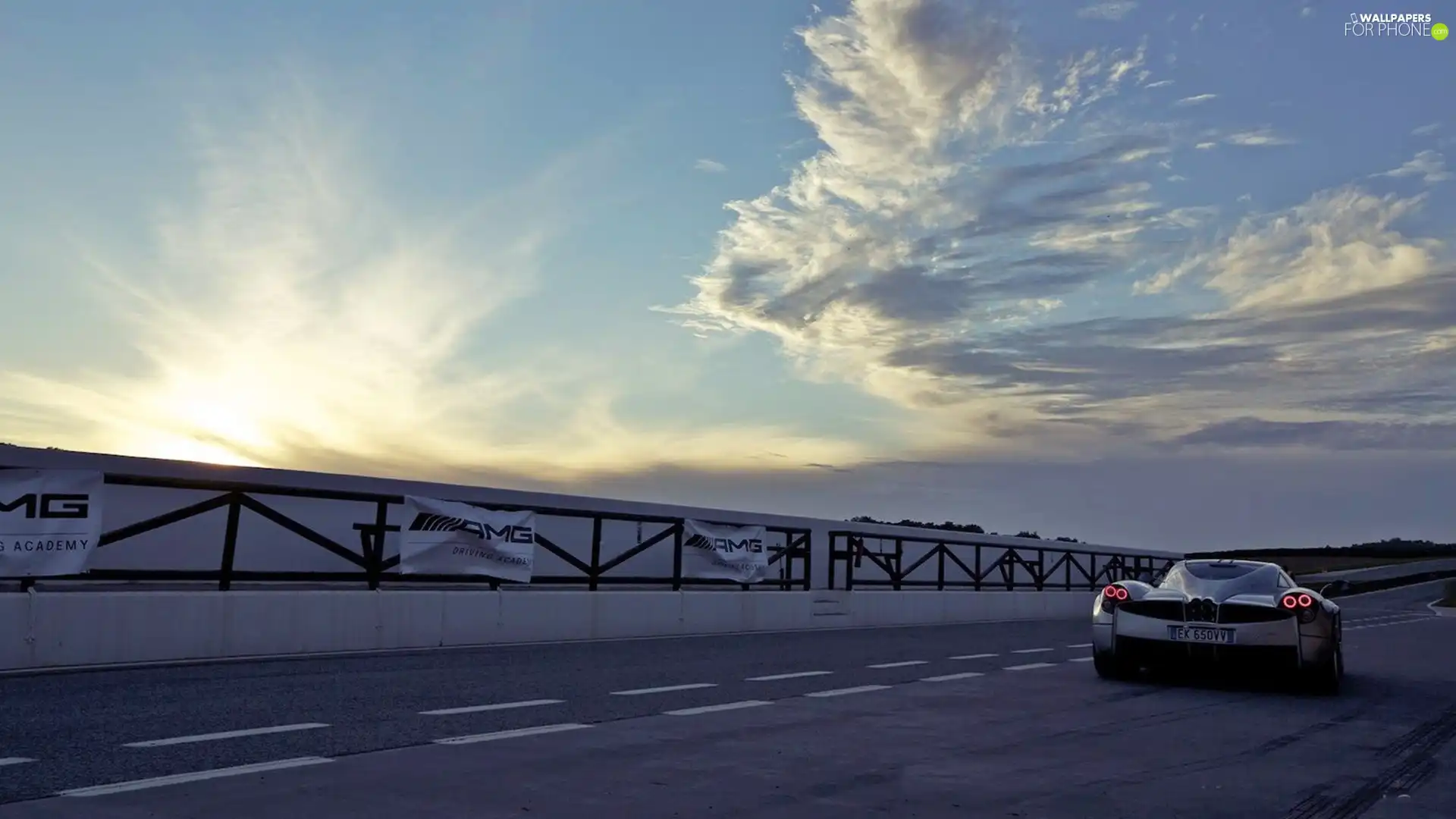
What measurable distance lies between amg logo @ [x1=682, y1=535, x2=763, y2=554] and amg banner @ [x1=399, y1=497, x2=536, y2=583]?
379 centimetres

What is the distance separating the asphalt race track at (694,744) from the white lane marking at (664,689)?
0.18 feet

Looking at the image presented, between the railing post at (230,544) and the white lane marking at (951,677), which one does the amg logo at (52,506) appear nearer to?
the railing post at (230,544)

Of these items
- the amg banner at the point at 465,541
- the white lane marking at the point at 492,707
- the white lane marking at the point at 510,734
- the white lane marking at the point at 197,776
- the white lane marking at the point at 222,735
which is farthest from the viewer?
the amg banner at the point at 465,541

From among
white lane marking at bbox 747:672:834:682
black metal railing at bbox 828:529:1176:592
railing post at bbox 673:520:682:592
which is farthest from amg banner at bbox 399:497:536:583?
black metal railing at bbox 828:529:1176:592

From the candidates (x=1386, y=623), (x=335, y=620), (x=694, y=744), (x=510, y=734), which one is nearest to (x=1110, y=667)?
(x=694, y=744)

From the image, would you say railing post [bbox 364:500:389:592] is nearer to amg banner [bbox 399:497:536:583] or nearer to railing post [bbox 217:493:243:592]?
amg banner [bbox 399:497:536:583]

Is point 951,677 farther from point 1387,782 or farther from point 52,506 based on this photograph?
point 52,506

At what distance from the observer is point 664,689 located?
10.7m

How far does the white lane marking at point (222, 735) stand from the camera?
23.1ft

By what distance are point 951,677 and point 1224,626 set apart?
257 centimetres

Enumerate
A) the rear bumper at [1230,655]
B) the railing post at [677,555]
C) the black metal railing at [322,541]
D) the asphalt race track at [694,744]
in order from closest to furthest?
the asphalt race track at [694,744], the rear bumper at [1230,655], the black metal railing at [322,541], the railing post at [677,555]

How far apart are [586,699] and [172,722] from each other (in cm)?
297

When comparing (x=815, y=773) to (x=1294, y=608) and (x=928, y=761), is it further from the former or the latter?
(x=1294, y=608)

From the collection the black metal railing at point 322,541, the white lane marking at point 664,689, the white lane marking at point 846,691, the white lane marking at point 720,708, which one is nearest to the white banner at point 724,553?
the black metal railing at point 322,541
